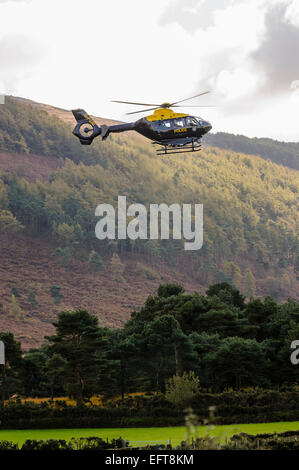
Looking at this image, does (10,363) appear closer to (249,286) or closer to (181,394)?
(181,394)

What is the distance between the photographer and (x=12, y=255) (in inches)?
7047

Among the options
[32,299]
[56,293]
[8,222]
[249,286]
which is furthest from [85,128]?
[8,222]

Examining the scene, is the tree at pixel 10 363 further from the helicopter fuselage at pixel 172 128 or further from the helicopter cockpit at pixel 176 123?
the helicopter cockpit at pixel 176 123

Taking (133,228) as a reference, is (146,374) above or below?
below

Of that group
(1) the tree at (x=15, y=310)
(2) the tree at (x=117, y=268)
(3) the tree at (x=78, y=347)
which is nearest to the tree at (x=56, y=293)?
(1) the tree at (x=15, y=310)

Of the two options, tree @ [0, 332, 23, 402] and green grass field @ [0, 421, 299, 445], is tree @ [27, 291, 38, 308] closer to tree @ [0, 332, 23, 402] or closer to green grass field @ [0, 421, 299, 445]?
tree @ [0, 332, 23, 402]

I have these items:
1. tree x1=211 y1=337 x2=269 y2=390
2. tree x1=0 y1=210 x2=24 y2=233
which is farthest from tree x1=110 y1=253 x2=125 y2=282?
tree x1=211 y1=337 x2=269 y2=390

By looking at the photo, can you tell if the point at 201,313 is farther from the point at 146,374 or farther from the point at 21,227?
the point at 21,227

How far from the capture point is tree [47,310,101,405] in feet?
168

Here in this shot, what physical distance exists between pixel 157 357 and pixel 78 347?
886 cm

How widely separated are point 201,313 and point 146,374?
11.2 m

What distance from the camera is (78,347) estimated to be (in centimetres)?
5084

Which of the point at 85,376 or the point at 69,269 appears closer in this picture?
the point at 85,376
